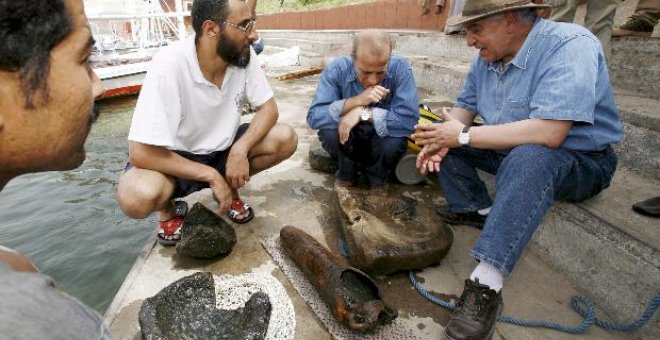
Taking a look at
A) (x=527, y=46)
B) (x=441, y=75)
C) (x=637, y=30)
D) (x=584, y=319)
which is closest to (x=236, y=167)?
(x=527, y=46)

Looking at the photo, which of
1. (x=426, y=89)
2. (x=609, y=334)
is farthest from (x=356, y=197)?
(x=426, y=89)

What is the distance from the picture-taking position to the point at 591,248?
199 centimetres

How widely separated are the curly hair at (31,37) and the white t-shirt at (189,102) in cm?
152

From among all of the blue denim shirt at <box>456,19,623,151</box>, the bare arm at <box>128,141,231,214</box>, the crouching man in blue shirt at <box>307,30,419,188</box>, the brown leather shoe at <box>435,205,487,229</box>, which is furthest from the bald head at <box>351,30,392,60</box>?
the bare arm at <box>128,141,231,214</box>

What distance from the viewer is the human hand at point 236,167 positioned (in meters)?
2.56

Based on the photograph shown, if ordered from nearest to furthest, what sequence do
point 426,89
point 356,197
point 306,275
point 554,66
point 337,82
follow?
point 554,66
point 306,275
point 356,197
point 337,82
point 426,89

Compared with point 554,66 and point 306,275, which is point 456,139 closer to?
point 554,66

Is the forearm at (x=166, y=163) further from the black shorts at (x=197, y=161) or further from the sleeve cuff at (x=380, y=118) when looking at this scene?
the sleeve cuff at (x=380, y=118)

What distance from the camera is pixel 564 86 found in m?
1.87

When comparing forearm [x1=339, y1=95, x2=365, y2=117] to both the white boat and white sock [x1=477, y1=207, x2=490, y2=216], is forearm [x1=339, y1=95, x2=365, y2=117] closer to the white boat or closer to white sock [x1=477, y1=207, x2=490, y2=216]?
white sock [x1=477, y1=207, x2=490, y2=216]

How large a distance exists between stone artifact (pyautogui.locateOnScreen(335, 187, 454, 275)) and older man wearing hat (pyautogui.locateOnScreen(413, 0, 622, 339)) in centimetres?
34

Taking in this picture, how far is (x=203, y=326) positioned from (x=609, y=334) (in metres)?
2.02

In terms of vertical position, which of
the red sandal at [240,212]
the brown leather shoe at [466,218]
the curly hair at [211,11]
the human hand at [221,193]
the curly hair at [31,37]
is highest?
the curly hair at [211,11]

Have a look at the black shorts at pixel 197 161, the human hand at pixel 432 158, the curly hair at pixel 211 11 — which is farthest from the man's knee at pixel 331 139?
the curly hair at pixel 211 11
